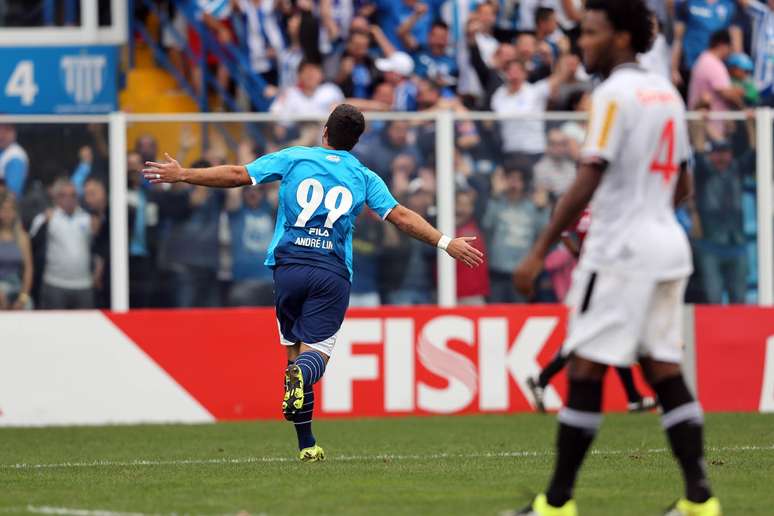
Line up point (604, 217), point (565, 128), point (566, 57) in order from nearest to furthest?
1. point (604, 217)
2. point (565, 128)
3. point (566, 57)

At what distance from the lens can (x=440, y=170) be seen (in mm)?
15188

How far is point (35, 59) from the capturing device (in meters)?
19.6

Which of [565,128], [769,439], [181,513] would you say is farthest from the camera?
[565,128]

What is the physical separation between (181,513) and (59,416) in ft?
24.8

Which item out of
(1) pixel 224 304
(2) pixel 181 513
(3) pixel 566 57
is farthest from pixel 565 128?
(2) pixel 181 513

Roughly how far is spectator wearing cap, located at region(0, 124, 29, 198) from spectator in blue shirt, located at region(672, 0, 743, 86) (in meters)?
7.38

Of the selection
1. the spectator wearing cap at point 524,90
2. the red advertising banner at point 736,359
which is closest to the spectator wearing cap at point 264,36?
the spectator wearing cap at point 524,90

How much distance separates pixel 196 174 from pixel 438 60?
29.6 ft

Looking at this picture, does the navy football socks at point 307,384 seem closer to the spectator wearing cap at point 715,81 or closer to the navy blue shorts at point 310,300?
the navy blue shorts at point 310,300

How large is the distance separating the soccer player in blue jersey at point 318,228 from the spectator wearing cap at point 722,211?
245 inches

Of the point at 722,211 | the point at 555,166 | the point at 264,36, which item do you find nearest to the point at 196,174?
the point at 555,166

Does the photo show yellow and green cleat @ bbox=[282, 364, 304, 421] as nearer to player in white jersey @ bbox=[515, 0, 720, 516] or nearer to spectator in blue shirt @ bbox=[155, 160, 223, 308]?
player in white jersey @ bbox=[515, 0, 720, 516]

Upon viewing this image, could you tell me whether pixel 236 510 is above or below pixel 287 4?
below

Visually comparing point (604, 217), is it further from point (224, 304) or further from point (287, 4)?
point (287, 4)
